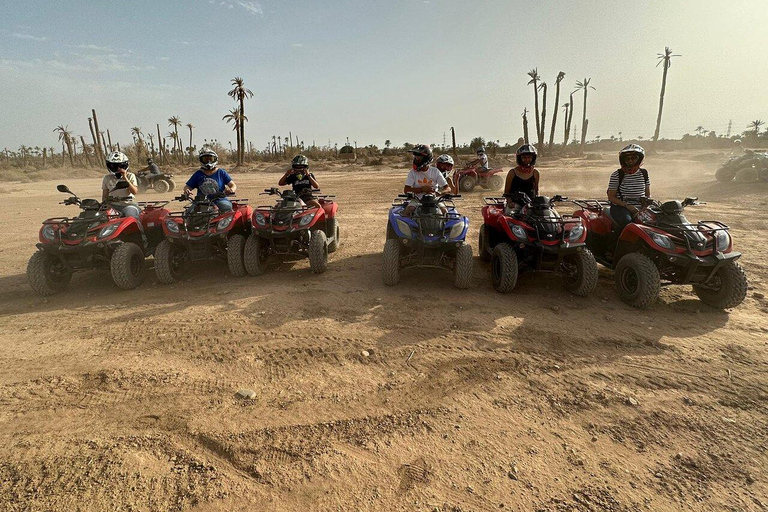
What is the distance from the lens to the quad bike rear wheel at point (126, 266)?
17.1 ft

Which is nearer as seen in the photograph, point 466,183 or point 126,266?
point 126,266

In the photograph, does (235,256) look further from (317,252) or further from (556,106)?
(556,106)

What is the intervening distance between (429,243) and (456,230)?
40 centimetres

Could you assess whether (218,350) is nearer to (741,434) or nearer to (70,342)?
(70,342)

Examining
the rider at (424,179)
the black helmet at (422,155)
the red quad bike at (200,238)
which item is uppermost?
the black helmet at (422,155)

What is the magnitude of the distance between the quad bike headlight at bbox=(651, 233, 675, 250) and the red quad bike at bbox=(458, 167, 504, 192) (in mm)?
11924

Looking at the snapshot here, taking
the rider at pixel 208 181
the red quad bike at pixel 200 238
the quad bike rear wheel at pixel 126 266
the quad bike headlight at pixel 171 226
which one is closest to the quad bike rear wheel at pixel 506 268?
the red quad bike at pixel 200 238

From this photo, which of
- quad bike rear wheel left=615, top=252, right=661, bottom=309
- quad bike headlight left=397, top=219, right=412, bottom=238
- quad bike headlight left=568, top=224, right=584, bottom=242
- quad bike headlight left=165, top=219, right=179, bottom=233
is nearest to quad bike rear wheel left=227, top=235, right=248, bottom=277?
quad bike headlight left=165, top=219, right=179, bottom=233

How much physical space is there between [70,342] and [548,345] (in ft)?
15.1

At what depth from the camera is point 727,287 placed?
14.7 ft

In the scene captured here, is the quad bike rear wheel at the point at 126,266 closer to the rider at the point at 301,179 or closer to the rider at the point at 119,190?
the rider at the point at 119,190

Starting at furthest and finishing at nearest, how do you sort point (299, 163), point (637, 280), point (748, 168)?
point (748, 168)
point (299, 163)
point (637, 280)

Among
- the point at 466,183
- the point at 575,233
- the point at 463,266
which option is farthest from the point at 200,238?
the point at 466,183

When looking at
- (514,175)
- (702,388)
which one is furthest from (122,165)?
(702,388)
